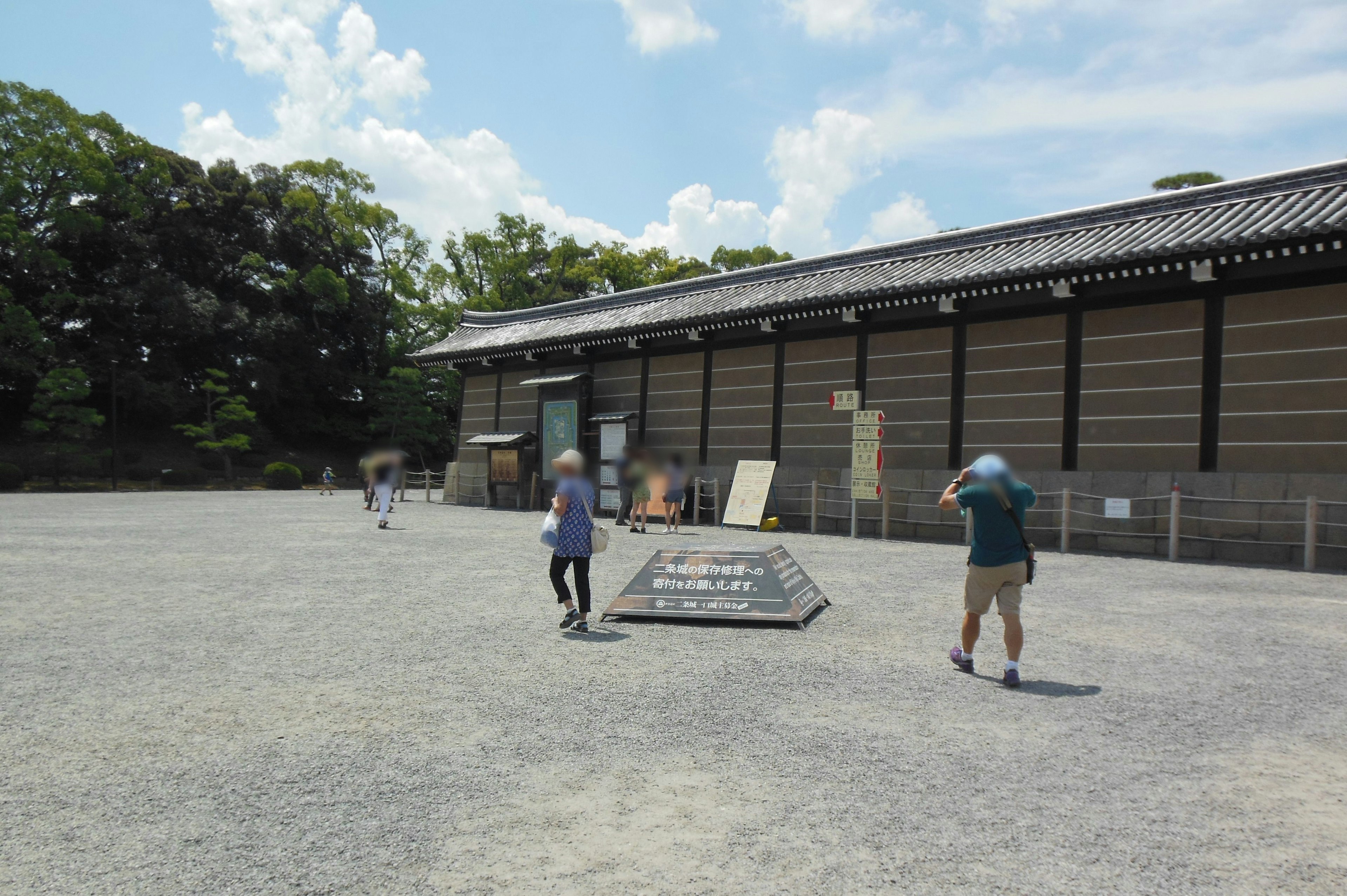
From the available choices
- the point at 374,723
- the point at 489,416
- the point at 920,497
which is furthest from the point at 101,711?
the point at 489,416

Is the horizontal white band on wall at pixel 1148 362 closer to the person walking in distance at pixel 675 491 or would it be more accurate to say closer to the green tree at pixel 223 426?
the person walking in distance at pixel 675 491

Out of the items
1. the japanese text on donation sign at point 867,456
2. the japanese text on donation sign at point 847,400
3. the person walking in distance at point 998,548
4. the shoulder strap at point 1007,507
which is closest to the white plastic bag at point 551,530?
the person walking in distance at point 998,548

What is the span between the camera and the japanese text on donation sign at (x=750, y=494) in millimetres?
16000

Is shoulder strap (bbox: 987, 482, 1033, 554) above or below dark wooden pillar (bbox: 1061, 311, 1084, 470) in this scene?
below

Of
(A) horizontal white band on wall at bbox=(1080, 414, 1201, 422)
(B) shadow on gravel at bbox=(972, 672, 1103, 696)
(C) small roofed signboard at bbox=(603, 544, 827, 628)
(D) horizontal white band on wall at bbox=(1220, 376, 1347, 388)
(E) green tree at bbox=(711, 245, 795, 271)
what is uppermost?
(E) green tree at bbox=(711, 245, 795, 271)

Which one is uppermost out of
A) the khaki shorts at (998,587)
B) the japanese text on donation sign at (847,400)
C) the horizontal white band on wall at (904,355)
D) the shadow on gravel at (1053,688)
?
the horizontal white band on wall at (904,355)

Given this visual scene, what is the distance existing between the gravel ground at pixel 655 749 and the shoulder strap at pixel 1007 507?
2.93 ft

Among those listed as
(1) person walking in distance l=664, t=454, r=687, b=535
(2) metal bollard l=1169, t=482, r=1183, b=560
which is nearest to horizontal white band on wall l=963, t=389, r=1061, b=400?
(2) metal bollard l=1169, t=482, r=1183, b=560

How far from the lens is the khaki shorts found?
5121 mm

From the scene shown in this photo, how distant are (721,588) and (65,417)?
108 ft

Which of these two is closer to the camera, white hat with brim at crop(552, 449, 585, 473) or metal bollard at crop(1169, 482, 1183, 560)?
white hat with brim at crop(552, 449, 585, 473)

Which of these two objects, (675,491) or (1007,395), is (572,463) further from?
(1007,395)

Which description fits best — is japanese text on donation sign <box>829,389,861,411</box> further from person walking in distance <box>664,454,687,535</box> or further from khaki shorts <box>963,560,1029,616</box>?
khaki shorts <box>963,560,1029,616</box>

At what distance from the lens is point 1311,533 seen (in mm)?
10109
